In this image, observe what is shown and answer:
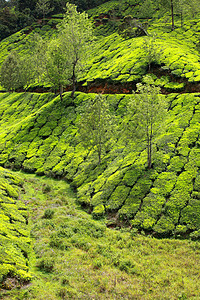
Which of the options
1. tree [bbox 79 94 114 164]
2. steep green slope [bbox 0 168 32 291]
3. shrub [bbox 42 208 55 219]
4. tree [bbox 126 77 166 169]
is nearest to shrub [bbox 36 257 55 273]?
steep green slope [bbox 0 168 32 291]

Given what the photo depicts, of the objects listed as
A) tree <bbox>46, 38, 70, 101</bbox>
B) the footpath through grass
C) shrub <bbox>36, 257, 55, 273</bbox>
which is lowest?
the footpath through grass

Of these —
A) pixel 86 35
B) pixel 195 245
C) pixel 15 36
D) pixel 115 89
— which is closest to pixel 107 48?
pixel 86 35

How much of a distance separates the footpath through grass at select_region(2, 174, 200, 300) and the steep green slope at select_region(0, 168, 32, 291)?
0.68 m

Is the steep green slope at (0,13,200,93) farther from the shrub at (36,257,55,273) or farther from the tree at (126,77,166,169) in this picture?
the shrub at (36,257,55,273)

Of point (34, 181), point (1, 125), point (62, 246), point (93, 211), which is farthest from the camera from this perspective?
point (1, 125)

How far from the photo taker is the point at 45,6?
454ft

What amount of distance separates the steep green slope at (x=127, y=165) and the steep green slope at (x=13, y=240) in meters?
9.67

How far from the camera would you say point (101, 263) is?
17734mm

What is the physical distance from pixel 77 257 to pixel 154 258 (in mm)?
6678

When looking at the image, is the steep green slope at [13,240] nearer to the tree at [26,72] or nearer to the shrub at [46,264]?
the shrub at [46,264]

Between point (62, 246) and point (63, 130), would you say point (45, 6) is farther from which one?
point (62, 246)


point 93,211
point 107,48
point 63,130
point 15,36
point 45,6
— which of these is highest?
point 45,6

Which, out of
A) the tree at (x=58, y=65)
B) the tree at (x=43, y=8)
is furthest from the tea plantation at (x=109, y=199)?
the tree at (x=43, y=8)

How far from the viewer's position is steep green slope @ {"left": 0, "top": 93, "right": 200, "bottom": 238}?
23.8 m
